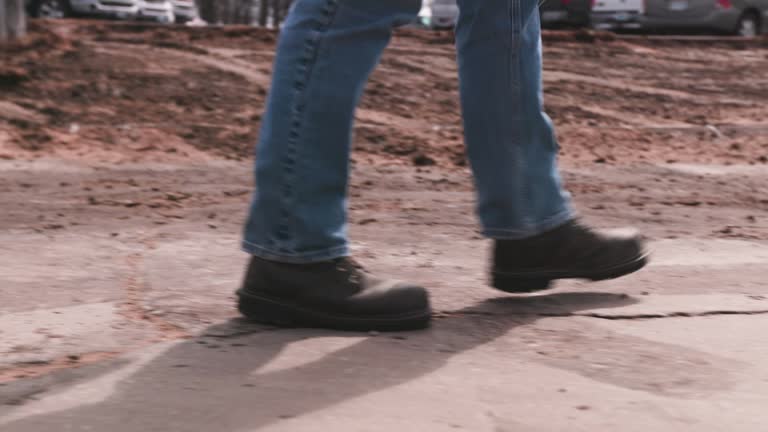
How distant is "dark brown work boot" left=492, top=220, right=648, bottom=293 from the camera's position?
2238 millimetres

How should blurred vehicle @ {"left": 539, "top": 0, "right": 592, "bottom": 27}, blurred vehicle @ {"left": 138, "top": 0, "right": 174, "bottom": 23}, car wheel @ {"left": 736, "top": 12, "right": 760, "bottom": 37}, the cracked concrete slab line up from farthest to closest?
blurred vehicle @ {"left": 138, "top": 0, "right": 174, "bottom": 23}
blurred vehicle @ {"left": 539, "top": 0, "right": 592, "bottom": 27}
car wheel @ {"left": 736, "top": 12, "right": 760, "bottom": 37}
the cracked concrete slab

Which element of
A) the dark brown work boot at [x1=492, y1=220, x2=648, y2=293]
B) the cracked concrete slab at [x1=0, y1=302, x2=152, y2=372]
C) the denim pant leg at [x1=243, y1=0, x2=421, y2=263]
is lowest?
the cracked concrete slab at [x1=0, y1=302, x2=152, y2=372]

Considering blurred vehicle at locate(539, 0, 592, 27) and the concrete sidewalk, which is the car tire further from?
the concrete sidewalk

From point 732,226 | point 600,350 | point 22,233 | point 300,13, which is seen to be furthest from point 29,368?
point 732,226

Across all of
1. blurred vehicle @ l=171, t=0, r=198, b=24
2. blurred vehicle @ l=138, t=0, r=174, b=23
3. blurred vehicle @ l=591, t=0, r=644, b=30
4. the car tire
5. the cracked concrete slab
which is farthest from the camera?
blurred vehicle @ l=171, t=0, r=198, b=24

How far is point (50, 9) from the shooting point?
17.9 m

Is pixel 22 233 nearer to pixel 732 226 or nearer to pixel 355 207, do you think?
pixel 355 207

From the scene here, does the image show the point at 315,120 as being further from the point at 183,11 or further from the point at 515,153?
the point at 183,11

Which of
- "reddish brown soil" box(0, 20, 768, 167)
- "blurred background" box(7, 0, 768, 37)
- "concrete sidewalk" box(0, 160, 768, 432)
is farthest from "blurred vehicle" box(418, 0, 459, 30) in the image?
"concrete sidewalk" box(0, 160, 768, 432)

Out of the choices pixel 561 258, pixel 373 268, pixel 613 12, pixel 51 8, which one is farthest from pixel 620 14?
pixel 561 258

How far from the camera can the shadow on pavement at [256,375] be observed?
1529 millimetres

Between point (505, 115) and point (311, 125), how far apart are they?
1.46 feet

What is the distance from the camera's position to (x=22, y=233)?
2924 millimetres

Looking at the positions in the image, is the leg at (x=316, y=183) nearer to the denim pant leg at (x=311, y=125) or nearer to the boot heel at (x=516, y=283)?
the denim pant leg at (x=311, y=125)
